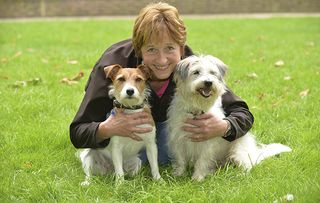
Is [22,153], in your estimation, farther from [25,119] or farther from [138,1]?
[138,1]

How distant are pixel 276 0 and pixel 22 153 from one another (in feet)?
58.5

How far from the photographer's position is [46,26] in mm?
15594

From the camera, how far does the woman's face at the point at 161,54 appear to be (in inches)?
160

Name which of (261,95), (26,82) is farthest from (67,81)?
(261,95)

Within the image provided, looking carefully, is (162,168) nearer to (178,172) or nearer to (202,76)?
(178,172)

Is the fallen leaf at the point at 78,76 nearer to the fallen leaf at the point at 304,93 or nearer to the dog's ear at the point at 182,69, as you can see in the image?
the fallen leaf at the point at 304,93

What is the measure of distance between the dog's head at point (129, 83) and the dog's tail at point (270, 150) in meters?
1.34

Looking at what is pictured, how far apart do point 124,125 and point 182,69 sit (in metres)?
0.68

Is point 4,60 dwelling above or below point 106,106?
below

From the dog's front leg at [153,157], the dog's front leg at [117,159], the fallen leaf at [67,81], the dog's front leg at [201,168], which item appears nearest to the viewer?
the dog's front leg at [117,159]

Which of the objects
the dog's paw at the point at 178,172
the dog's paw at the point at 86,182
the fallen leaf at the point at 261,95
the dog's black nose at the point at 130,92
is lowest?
the fallen leaf at the point at 261,95

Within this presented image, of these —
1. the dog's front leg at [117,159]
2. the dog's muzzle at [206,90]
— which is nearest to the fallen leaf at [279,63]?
the dog's muzzle at [206,90]

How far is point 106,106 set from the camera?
4316 millimetres

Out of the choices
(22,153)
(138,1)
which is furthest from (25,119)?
(138,1)
